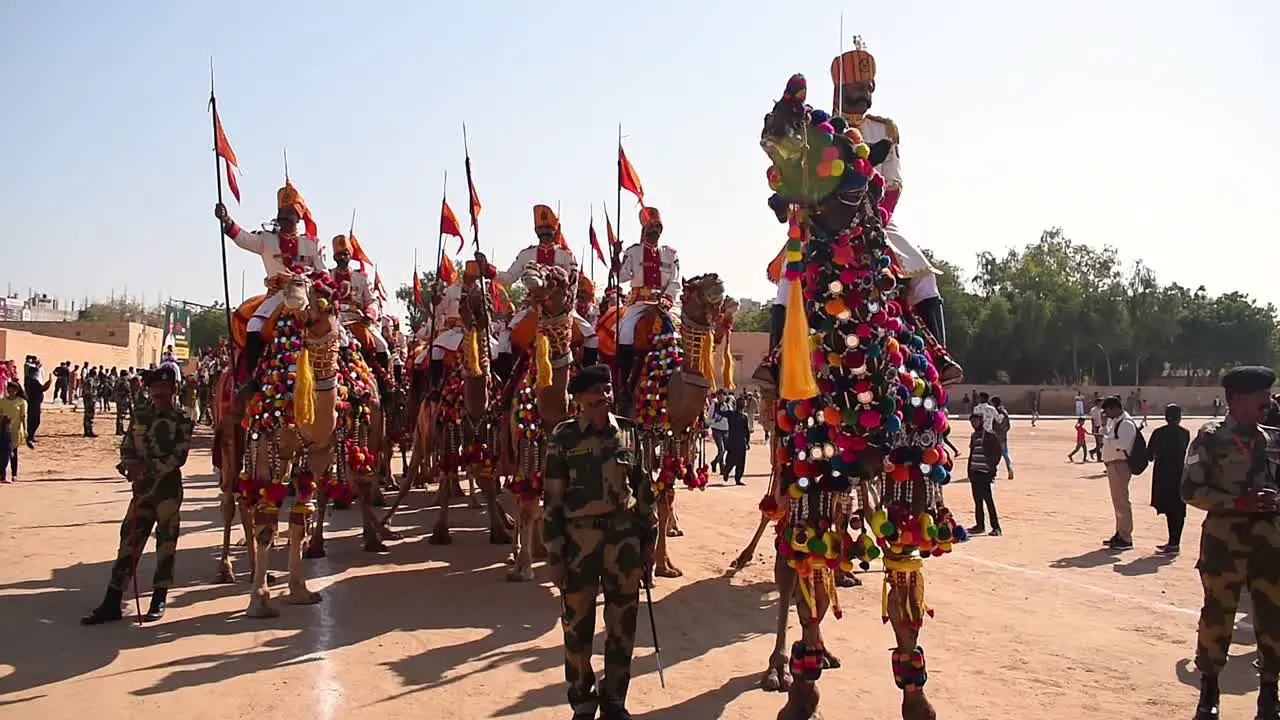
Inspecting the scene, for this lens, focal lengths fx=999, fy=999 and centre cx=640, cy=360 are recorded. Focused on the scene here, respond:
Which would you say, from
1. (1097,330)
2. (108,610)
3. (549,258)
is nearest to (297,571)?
(108,610)

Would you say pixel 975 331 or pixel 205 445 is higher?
pixel 975 331

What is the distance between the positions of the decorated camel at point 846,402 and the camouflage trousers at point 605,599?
931mm

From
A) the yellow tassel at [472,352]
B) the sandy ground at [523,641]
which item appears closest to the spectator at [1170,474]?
the sandy ground at [523,641]

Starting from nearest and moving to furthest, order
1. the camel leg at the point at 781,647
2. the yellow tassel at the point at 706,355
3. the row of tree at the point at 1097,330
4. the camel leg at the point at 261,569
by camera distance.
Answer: the camel leg at the point at 781,647
the camel leg at the point at 261,569
the yellow tassel at the point at 706,355
the row of tree at the point at 1097,330

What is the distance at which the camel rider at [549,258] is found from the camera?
1082 cm

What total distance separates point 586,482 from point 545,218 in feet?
21.2

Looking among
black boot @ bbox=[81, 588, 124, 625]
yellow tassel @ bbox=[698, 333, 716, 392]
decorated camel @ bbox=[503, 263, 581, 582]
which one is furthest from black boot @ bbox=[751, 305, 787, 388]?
black boot @ bbox=[81, 588, 124, 625]

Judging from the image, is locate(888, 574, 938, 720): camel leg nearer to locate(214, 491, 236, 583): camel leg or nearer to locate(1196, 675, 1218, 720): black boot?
locate(1196, 675, 1218, 720): black boot

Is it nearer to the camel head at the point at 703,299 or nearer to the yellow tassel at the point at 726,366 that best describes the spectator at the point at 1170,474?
the yellow tassel at the point at 726,366

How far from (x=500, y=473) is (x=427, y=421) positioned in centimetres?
274

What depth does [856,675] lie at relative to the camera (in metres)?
6.71

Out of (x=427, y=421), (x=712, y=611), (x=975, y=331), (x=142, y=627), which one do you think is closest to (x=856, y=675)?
(x=712, y=611)

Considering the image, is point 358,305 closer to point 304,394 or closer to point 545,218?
point 545,218

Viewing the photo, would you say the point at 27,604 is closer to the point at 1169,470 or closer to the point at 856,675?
the point at 856,675
